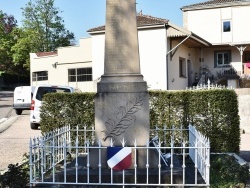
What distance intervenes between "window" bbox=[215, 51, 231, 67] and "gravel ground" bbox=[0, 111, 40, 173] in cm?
1847

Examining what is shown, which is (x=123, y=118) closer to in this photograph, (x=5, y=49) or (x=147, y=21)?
(x=147, y=21)

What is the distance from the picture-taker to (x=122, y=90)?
6879mm

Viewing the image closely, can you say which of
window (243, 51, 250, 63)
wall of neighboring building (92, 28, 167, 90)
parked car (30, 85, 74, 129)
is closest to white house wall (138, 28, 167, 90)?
wall of neighboring building (92, 28, 167, 90)

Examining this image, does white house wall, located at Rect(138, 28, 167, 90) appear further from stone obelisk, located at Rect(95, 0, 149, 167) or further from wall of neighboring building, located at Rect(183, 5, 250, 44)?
stone obelisk, located at Rect(95, 0, 149, 167)

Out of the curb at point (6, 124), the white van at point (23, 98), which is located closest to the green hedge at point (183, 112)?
the curb at point (6, 124)

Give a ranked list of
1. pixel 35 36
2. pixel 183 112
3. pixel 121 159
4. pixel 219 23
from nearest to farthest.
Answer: pixel 121 159
pixel 183 112
pixel 219 23
pixel 35 36

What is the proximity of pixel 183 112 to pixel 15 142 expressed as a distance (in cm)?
657

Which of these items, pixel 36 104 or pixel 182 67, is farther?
pixel 182 67

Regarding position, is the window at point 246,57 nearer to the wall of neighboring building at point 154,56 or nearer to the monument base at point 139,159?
the wall of neighboring building at point 154,56

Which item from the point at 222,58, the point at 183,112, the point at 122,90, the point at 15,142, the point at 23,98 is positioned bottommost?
the point at 15,142

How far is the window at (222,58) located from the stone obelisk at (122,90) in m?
28.7

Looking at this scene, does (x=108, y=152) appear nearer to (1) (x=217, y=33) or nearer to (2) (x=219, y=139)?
(2) (x=219, y=139)

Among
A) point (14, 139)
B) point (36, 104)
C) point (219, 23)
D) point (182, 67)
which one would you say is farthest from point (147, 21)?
point (14, 139)

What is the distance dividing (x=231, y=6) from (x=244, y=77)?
6.14 metres
